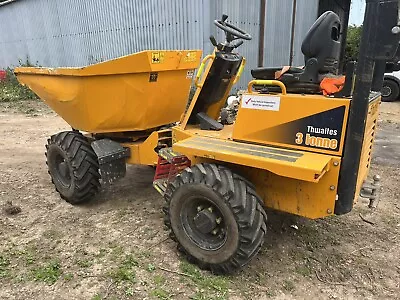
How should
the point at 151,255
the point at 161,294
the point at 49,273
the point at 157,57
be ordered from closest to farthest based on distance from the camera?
1. the point at 161,294
2. the point at 49,273
3. the point at 151,255
4. the point at 157,57

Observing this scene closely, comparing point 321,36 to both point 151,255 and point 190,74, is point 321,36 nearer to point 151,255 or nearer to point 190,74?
point 190,74

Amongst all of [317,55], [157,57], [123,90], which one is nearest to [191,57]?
[157,57]

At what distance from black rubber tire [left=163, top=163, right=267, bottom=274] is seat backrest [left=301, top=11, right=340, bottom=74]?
101 cm

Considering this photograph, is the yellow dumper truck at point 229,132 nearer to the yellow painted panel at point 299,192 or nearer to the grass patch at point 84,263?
the yellow painted panel at point 299,192

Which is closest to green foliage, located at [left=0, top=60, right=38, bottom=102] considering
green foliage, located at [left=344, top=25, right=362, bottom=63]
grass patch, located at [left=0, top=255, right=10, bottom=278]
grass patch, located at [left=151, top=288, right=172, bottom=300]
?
green foliage, located at [left=344, top=25, right=362, bottom=63]

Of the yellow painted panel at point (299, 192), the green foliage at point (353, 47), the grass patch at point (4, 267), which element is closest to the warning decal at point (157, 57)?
the yellow painted panel at point (299, 192)

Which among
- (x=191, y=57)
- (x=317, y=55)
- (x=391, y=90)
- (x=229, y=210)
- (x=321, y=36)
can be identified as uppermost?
(x=321, y=36)

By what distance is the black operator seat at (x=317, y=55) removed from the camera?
2.68 m

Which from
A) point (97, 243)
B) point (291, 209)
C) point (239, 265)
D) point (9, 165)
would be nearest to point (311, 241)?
point (291, 209)

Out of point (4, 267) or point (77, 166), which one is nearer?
point (4, 267)

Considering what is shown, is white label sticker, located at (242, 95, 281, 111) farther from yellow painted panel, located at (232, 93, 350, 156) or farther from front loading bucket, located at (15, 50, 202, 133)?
front loading bucket, located at (15, 50, 202, 133)

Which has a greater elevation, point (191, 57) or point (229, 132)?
point (191, 57)

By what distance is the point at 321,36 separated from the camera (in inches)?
105

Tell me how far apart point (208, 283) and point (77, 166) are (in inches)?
75.3
